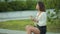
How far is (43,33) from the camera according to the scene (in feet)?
19.1

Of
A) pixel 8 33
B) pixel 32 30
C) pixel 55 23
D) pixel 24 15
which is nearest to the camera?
pixel 32 30

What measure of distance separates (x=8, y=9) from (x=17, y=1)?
0.93 m

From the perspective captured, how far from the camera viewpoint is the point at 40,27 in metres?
5.79

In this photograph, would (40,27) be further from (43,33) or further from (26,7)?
(26,7)

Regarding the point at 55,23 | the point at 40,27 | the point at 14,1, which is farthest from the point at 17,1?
the point at 40,27

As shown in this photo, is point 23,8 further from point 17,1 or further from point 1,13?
point 1,13

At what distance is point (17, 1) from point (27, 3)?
783mm

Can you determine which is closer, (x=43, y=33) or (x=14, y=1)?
(x=43, y=33)

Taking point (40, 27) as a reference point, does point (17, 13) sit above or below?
below

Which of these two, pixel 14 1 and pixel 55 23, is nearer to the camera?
pixel 55 23

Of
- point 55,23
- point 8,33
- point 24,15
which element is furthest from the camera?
point 24,15

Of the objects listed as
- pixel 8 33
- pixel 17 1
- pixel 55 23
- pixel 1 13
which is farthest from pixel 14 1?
pixel 8 33

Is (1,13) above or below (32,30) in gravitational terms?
below

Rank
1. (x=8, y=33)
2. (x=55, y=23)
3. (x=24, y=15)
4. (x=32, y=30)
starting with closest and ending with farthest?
(x=32, y=30) < (x=8, y=33) < (x=55, y=23) < (x=24, y=15)
